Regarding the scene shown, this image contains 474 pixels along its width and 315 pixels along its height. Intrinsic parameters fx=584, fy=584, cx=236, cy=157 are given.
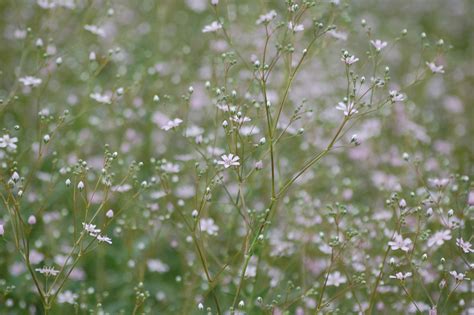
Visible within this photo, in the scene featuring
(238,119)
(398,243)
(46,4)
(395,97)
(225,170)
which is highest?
(46,4)

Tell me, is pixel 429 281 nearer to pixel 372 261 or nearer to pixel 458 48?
pixel 372 261

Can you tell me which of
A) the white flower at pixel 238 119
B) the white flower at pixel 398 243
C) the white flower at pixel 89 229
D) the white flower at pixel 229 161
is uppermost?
the white flower at pixel 238 119

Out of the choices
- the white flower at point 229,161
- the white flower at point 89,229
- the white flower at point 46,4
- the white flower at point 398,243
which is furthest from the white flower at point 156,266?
the white flower at point 46,4

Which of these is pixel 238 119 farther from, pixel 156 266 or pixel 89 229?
pixel 156 266

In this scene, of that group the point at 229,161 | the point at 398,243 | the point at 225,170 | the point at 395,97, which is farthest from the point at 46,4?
the point at 398,243

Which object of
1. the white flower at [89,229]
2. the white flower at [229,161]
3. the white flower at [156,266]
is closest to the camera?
the white flower at [89,229]

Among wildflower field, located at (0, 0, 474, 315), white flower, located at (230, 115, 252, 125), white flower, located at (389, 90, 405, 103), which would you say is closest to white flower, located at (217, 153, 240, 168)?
wildflower field, located at (0, 0, 474, 315)

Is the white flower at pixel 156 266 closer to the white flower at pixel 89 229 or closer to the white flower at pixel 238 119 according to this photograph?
the white flower at pixel 89 229

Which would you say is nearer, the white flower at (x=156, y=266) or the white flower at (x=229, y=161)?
the white flower at (x=229, y=161)
